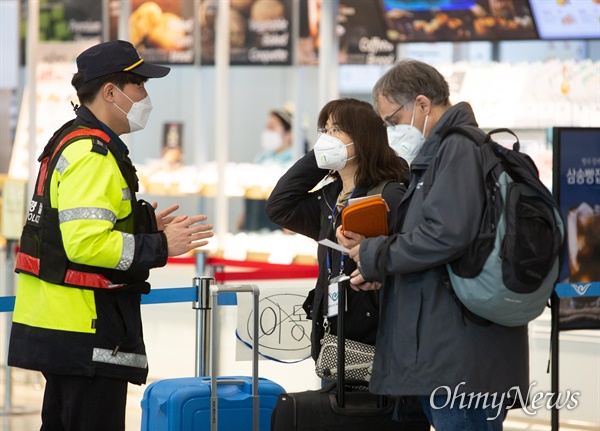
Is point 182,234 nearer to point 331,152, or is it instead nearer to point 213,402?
point 331,152

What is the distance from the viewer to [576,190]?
538cm

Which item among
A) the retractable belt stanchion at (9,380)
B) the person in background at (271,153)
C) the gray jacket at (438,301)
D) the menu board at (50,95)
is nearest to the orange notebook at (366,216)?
the gray jacket at (438,301)

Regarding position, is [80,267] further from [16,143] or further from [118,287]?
[16,143]

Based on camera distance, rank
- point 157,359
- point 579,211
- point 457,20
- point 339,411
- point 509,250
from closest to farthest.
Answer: point 509,250, point 339,411, point 579,211, point 457,20, point 157,359

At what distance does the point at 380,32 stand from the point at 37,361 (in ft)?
19.9

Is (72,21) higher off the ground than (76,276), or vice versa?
(72,21)

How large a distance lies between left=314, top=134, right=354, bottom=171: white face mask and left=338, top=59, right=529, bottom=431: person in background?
0.42 m

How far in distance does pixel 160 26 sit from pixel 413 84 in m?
6.68

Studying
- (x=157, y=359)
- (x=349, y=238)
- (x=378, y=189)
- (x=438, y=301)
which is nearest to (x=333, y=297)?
(x=349, y=238)

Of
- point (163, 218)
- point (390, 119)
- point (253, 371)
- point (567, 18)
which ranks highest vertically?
point (567, 18)

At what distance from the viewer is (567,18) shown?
6.41m

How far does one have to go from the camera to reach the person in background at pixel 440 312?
2.90 m

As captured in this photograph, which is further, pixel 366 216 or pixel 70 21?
pixel 70 21

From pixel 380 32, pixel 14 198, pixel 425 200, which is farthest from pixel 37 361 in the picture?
pixel 380 32
